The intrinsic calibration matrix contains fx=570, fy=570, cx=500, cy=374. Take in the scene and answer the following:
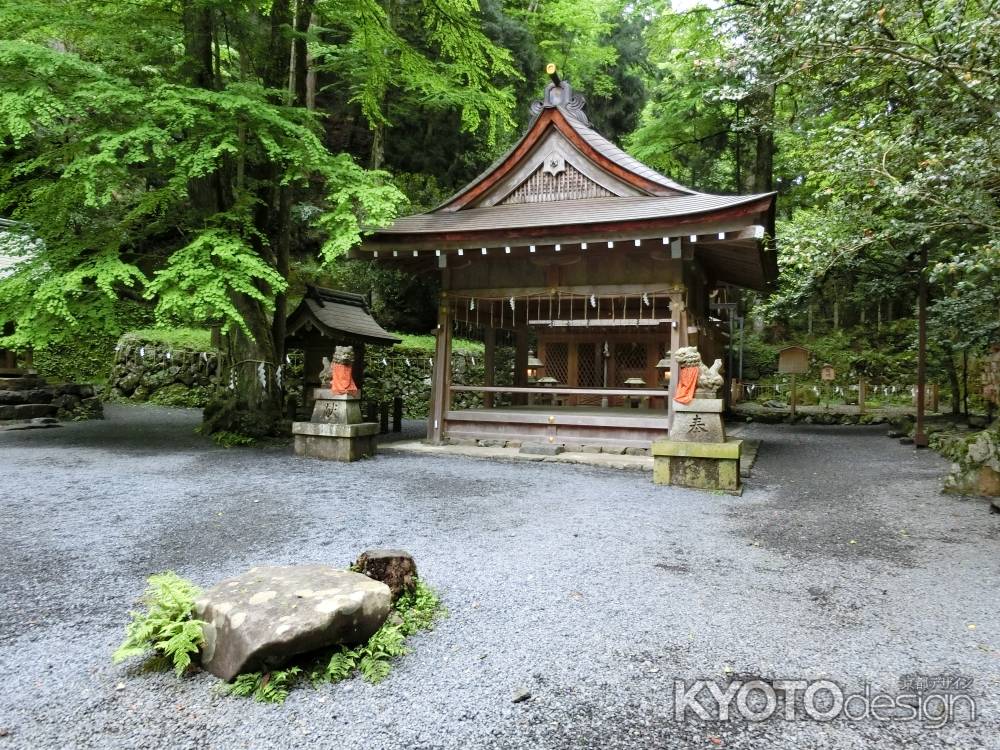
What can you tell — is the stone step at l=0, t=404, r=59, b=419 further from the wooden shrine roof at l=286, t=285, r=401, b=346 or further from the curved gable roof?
the curved gable roof

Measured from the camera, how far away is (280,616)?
7.75 ft

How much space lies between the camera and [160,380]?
15633 mm

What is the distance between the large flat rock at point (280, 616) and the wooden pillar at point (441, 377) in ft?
22.8

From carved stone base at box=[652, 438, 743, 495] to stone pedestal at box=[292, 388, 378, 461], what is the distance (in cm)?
405

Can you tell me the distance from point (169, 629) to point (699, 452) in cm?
534

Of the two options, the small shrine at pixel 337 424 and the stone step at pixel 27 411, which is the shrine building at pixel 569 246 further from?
the stone step at pixel 27 411

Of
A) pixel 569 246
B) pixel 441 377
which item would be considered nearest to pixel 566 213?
pixel 569 246

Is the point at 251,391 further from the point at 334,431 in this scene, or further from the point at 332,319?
the point at 334,431

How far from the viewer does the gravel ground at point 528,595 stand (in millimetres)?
2088

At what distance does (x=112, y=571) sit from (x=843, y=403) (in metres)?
18.4

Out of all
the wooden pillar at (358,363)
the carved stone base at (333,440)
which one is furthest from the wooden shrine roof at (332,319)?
the carved stone base at (333,440)

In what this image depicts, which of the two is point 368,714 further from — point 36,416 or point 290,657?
point 36,416

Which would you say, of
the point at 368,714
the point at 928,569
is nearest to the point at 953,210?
the point at 928,569

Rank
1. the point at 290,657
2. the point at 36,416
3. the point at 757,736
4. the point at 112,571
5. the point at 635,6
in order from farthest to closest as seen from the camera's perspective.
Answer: the point at 635,6 < the point at 36,416 < the point at 112,571 < the point at 290,657 < the point at 757,736
